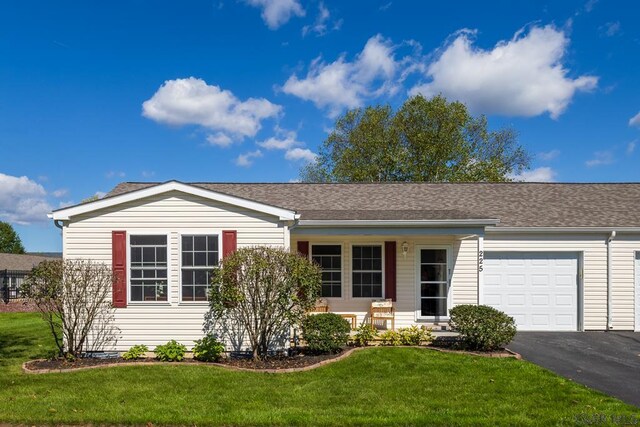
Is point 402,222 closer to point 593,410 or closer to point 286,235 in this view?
point 286,235

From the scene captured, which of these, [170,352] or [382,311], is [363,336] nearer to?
[382,311]

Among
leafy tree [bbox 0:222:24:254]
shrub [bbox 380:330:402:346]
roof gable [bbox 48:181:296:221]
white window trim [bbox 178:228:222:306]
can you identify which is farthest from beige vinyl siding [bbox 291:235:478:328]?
leafy tree [bbox 0:222:24:254]

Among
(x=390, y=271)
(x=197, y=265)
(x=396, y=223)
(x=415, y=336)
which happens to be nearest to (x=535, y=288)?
(x=390, y=271)

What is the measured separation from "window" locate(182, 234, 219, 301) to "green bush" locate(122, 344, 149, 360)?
1.25 meters

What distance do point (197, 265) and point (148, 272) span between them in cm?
102

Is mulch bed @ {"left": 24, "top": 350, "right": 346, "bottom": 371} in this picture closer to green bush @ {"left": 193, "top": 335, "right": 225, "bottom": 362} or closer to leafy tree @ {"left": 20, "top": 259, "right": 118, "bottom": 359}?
green bush @ {"left": 193, "top": 335, "right": 225, "bottom": 362}

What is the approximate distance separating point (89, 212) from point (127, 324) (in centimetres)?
246

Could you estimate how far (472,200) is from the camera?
14977mm

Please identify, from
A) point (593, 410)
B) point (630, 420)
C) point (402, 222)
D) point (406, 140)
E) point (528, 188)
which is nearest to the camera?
point (630, 420)

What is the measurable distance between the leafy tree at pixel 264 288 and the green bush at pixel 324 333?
293mm

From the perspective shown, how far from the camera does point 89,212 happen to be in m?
9.84

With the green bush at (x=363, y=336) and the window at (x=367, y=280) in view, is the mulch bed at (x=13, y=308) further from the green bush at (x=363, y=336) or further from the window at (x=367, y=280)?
the green bush at (x=363, y=336)

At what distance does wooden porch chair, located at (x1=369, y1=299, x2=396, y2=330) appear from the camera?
12.2 metres

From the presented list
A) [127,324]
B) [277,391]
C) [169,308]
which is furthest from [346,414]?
[127,324]
